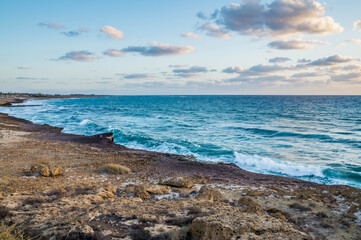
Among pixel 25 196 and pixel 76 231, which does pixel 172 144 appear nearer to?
pixel 25 196

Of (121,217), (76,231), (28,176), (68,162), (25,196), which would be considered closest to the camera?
(76,231)

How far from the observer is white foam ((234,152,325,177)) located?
14.9m

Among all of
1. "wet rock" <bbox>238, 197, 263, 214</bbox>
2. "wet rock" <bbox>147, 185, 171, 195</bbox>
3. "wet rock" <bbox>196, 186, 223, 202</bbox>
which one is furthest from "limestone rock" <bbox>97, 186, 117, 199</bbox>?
"wet rock" <bbox>238, 197, 263, 214</bbox>

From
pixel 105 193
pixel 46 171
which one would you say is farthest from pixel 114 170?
pixel 105 193

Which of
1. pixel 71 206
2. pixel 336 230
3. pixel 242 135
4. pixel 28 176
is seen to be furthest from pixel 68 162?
pixel 242 135

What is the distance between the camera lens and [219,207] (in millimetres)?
6410

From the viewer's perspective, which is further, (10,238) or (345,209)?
(345,209)

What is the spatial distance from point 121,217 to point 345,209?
290 inches

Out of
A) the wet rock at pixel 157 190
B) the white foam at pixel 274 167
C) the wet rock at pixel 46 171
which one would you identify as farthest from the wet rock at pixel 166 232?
the white foam at pixel 274 167

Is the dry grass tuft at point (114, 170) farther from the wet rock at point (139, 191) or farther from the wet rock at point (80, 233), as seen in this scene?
the wet rock at point (80, 233)

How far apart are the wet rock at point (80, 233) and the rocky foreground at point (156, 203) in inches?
0.7

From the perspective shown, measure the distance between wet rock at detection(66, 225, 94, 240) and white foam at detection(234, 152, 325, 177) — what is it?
43.6ft

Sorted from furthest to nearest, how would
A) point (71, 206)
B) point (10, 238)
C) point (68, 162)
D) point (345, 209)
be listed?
1. point (68, 162)
2. point (345, 209)
3. point (71, 206)
4. point (10, 238)

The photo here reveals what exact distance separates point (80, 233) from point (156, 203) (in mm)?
2787
